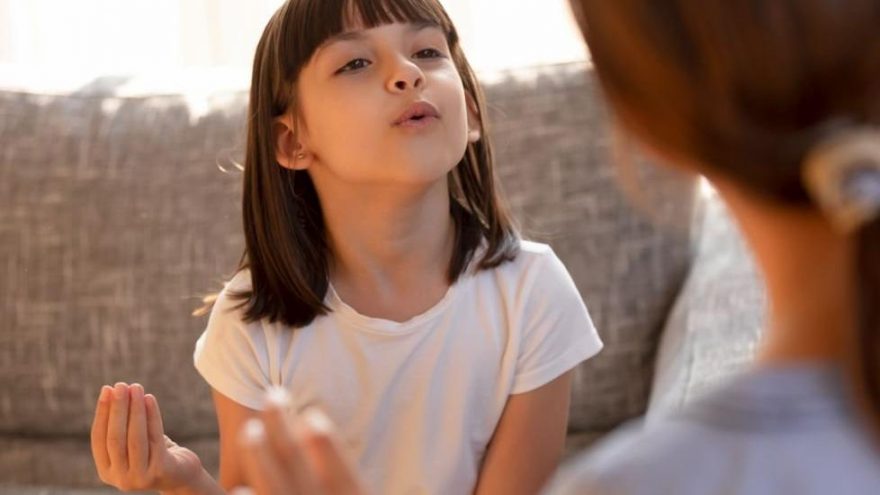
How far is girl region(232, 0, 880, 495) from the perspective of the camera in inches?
30.9

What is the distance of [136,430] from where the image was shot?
1518 mm

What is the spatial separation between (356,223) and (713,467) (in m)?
1.02

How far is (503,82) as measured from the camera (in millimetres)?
2238

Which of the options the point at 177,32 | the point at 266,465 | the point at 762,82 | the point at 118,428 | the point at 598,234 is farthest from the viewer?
the point at 177,32

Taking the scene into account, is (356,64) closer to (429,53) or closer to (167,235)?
(429,53)

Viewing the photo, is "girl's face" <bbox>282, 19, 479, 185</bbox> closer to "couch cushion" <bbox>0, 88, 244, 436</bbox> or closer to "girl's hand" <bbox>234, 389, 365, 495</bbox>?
"couch cushion" <bbox>0, 88, 244, 436</bbox>

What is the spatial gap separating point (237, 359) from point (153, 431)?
0.79ft

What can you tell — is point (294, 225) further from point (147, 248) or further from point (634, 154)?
point (634, 154)

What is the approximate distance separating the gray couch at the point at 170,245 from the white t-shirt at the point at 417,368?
0.37 metres

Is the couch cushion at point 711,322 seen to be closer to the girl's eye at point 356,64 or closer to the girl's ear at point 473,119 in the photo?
the girl's ear at point 473,119

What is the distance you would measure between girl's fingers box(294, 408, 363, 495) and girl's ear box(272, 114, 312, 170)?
2.93 feet

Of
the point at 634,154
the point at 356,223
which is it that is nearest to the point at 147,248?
the point at 356,223

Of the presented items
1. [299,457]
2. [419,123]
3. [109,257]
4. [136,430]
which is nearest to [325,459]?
[299,457]

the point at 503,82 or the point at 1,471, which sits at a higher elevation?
the point at 503,82
